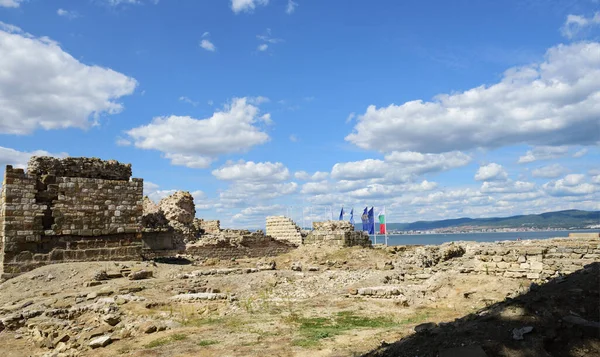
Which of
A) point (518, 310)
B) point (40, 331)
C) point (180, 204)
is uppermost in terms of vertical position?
point (180, 204)

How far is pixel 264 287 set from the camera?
13.9 m

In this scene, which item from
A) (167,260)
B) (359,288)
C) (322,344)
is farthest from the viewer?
(167,260)

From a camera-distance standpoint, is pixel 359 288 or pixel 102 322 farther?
pixel 359 288

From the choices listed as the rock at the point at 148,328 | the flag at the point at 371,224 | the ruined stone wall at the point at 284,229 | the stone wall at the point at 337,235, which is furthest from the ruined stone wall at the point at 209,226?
the rock at the point at 148,328

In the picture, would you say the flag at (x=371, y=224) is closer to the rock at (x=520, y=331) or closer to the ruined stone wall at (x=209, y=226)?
the ruined stone wall at (x=209, y=226)

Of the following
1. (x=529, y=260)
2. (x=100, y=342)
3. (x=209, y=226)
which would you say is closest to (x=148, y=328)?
(x=100, y=342)

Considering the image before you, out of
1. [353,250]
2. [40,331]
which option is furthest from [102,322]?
[353,250]

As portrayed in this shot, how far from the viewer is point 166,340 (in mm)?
8383

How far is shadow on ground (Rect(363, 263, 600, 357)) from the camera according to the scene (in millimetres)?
5090

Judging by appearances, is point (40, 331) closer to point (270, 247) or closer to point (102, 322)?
point (102, 322)

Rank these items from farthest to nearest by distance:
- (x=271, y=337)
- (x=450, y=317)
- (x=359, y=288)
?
(x=359, y=288)
(x=450, y=317)
(x=271, y=337)

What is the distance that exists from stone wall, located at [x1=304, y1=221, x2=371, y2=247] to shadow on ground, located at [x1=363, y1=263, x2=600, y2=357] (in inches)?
783

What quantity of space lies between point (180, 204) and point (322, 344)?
25.6m

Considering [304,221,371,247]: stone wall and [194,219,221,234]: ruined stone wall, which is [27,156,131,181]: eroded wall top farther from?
[194,219,221,234]: ruined stone wall
